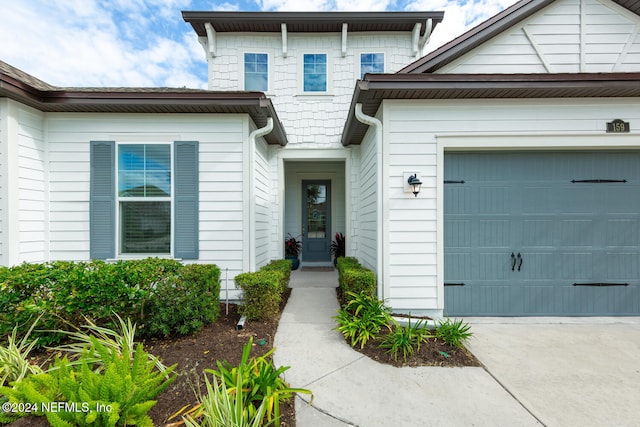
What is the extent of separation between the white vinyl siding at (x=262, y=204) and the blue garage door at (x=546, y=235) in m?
3.04

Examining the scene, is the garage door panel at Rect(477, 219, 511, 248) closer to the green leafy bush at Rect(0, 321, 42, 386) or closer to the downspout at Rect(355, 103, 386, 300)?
the downspout at Rect(355, 103, 386, 300)

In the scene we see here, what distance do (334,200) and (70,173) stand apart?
551 cm

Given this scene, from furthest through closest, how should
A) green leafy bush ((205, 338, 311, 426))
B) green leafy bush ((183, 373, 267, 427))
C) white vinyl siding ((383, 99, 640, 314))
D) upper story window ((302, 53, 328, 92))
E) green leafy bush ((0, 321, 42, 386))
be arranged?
upper story window ((302, 53, 328, 92)) < white vinyl siding ((383, 99, 640, 314)) < green leafy bush ((0, 321, 42, 386)) < green leafy bush ((205, 338, 311, 426)) < green leafy bush ((183, 373, 267, 427))

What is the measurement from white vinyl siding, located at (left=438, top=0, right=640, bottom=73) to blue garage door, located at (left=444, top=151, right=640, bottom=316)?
4.37ft

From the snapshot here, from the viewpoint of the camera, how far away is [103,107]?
13.6 ft

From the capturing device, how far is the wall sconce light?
372 cm

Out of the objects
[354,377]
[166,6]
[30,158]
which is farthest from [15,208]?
[166,6]

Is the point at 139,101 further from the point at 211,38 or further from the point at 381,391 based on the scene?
the point at 381,391

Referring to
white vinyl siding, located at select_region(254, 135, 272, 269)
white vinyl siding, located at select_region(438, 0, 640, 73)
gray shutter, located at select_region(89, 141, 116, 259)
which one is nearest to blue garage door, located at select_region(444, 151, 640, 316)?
white vinyl siding, located at select_region(438, 0, 640, 73)

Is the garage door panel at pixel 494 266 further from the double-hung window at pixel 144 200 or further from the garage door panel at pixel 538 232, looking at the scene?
the double-hung window at pixel 144 200

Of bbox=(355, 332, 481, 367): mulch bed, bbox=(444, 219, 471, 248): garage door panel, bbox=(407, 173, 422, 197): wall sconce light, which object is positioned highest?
bbox=(407, 173, 422, 197): wall sconce light

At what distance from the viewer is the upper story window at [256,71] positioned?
6535 mm

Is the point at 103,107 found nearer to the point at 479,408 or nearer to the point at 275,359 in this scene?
the point at 275,359

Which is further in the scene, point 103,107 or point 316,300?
point 316,300
